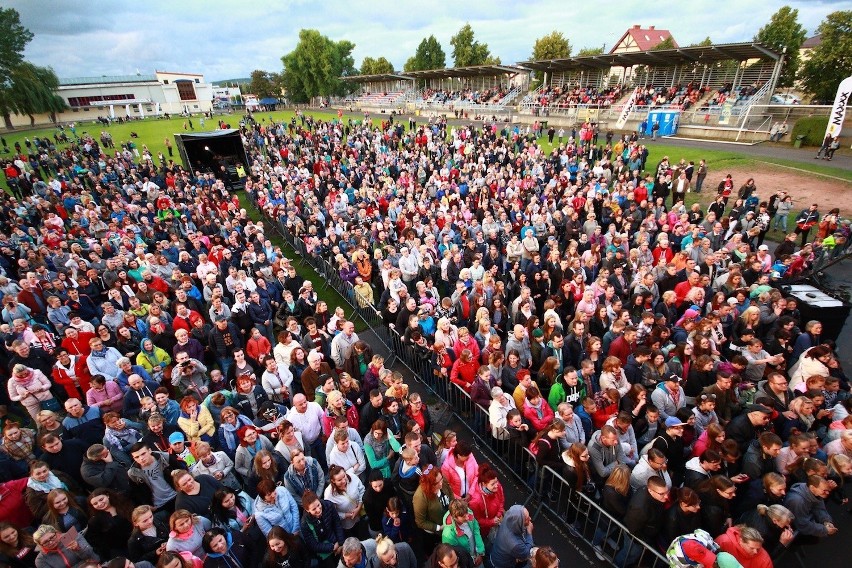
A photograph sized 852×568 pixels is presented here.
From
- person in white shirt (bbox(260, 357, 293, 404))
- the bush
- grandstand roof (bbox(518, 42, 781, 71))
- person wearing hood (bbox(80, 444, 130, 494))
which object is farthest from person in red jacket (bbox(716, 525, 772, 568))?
grandstand roof (bbox(518, 42, 781, 71))

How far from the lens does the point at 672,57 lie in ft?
105

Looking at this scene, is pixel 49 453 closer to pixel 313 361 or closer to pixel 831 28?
pixel 313 361

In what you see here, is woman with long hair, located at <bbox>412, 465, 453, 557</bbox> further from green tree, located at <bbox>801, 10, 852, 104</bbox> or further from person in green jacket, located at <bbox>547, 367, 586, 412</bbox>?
green tree, located at <bbox>801, 10, 852, 104</bbox>

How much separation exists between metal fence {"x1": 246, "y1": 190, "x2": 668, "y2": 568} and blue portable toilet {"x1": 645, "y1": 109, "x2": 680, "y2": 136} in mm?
28304

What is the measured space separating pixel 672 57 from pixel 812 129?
529 inches

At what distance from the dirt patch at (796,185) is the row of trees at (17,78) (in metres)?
79.9

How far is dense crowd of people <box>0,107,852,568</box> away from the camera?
12.5 feet

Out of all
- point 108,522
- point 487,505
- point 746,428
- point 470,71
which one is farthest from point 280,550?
point 470,71

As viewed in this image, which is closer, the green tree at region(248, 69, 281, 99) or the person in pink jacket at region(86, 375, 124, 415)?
the person in pink jacket at region(86, 375, 124, 415)

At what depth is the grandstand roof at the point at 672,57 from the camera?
26577mm

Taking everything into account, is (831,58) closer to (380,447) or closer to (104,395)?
(380,447)

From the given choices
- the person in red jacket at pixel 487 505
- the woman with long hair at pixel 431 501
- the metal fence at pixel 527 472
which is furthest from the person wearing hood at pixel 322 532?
the metal fence at pixel 527 472

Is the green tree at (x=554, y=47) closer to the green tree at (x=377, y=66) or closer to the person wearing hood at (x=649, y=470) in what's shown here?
the green tree at (x=377, y=66)

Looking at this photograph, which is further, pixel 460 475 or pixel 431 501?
pixel 460 475
